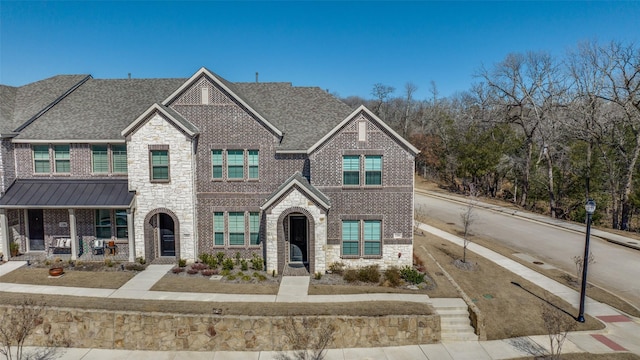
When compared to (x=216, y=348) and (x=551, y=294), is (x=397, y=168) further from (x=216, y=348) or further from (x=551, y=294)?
(x=216, y=348)

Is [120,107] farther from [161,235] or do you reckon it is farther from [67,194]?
[161,235]

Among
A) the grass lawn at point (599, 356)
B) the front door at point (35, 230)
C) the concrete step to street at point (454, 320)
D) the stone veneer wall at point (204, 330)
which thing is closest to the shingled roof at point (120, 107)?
the front door at point (35, 230)

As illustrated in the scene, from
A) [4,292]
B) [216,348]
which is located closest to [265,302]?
[216,348]

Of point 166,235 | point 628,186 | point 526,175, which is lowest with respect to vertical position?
point 166,235

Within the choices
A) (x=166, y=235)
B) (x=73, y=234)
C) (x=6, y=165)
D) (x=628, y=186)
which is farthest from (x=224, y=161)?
(x=628, y=186)

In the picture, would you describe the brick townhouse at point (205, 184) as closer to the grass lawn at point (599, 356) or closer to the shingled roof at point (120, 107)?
the shingled roof at point (120, 107)

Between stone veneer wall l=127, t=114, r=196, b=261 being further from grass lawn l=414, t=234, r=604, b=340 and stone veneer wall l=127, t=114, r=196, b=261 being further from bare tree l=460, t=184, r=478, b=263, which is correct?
bare tree l=460, t=184, r=478, b=263
